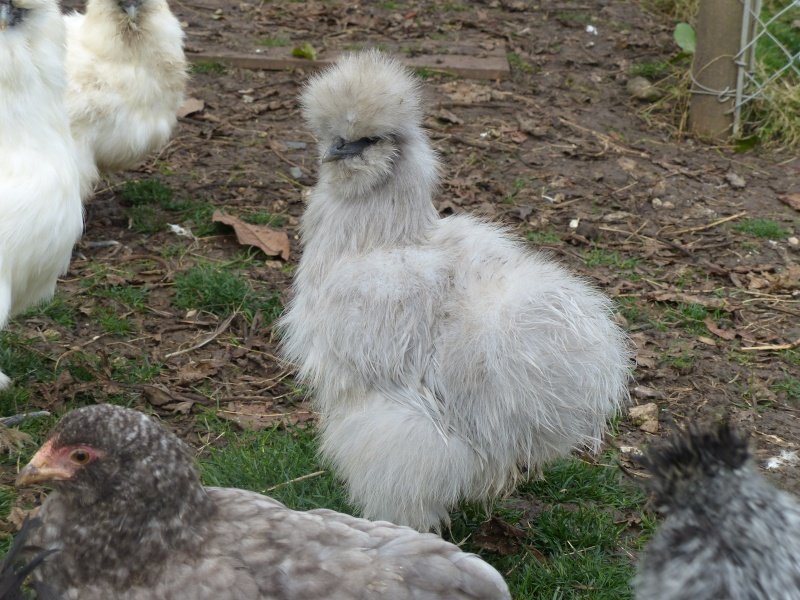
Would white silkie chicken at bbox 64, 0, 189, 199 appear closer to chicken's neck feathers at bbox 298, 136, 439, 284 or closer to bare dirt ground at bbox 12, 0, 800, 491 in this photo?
bare dirt ground at bbox 12, 0, 800, 491

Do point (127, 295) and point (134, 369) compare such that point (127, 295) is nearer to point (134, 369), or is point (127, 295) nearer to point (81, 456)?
point (134, 369)

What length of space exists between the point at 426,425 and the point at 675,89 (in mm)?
5006

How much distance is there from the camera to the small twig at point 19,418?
3.94 m

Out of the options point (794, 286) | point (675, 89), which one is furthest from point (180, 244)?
point (675, 89)

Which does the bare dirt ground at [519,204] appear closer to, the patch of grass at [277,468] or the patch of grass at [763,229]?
the patch of grass at [763,229]

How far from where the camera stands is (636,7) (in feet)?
29.6

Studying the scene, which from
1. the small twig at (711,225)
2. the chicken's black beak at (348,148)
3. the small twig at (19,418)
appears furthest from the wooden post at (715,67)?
the small twig at (19,418)

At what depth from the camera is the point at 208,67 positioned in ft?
24.6

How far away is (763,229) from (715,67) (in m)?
1.60

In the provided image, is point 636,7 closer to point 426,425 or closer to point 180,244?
point 180,244

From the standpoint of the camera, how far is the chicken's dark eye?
8.23 ft

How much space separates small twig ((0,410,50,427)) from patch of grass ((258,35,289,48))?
4605mm

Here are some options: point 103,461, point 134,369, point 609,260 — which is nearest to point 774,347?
point 609,260

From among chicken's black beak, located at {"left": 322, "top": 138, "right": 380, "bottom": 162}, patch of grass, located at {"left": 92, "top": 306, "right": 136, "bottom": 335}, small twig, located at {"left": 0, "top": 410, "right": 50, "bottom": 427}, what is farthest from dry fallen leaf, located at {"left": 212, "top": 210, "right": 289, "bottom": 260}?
chicken's black beak, located at {"left": 322, "top": 138, "right": 380, "bottom": 162}
